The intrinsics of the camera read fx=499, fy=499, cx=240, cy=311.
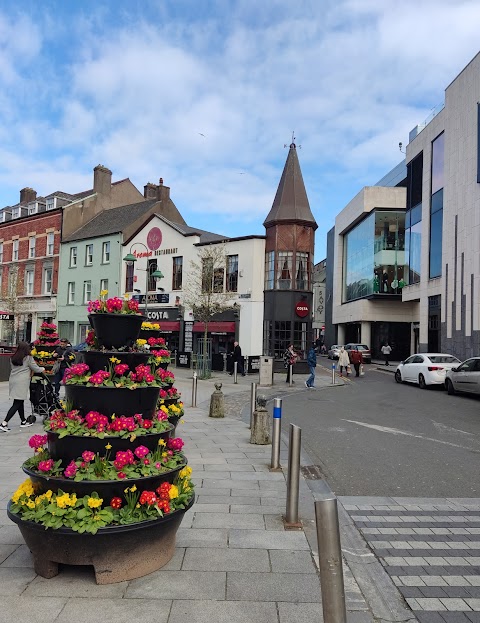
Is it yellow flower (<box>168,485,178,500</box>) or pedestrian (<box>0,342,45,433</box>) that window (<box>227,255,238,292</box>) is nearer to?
pedestrian (<box>0,342,45,433</box>)

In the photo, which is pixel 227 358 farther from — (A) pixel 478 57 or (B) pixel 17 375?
(A) pixel 478 57

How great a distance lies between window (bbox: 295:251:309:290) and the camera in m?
28.3

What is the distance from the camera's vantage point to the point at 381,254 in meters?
45.9

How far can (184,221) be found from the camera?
4109 cm

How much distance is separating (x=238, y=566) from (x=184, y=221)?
127ft

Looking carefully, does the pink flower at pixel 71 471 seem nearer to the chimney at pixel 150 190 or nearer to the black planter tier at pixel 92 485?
the black planter tier at pixel 92 485

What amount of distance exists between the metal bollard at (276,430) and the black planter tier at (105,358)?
316 cm

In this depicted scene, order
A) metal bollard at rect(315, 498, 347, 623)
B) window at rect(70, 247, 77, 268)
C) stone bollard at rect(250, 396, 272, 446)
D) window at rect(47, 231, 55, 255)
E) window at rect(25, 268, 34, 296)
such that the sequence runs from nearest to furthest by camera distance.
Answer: metal bollard at rect(315, 498, 347, 623) < stone bollard at rect(250, 396, 272, 446) < window at rect(70, 247, 77, 268) < window at rect(47, 231, 55, 255) < window at rect(25, 268, 34, 296)

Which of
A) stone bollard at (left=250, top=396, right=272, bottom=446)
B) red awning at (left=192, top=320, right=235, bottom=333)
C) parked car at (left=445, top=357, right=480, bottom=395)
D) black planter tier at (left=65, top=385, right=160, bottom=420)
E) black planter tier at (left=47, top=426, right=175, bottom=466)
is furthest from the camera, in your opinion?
red awning at (left=192, top=320, right=235, bottom=333)

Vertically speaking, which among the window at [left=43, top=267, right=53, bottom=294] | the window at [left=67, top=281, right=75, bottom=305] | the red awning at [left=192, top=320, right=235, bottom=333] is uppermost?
the window at [left=43, top=267, right=53, bottom=294]

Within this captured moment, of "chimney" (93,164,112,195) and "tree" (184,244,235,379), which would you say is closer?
"tree" (184,244,235,379)

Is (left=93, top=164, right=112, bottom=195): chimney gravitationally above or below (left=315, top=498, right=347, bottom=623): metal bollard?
above

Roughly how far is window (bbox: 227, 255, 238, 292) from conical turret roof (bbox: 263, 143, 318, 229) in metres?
2.81

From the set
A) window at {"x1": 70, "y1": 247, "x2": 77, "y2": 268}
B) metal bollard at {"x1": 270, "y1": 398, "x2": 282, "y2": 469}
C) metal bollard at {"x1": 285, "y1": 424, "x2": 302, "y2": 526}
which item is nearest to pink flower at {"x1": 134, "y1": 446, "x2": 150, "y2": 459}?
metal bollard at {"x1": 285, "y1": 424, "x2": 302, "y2": 526}
